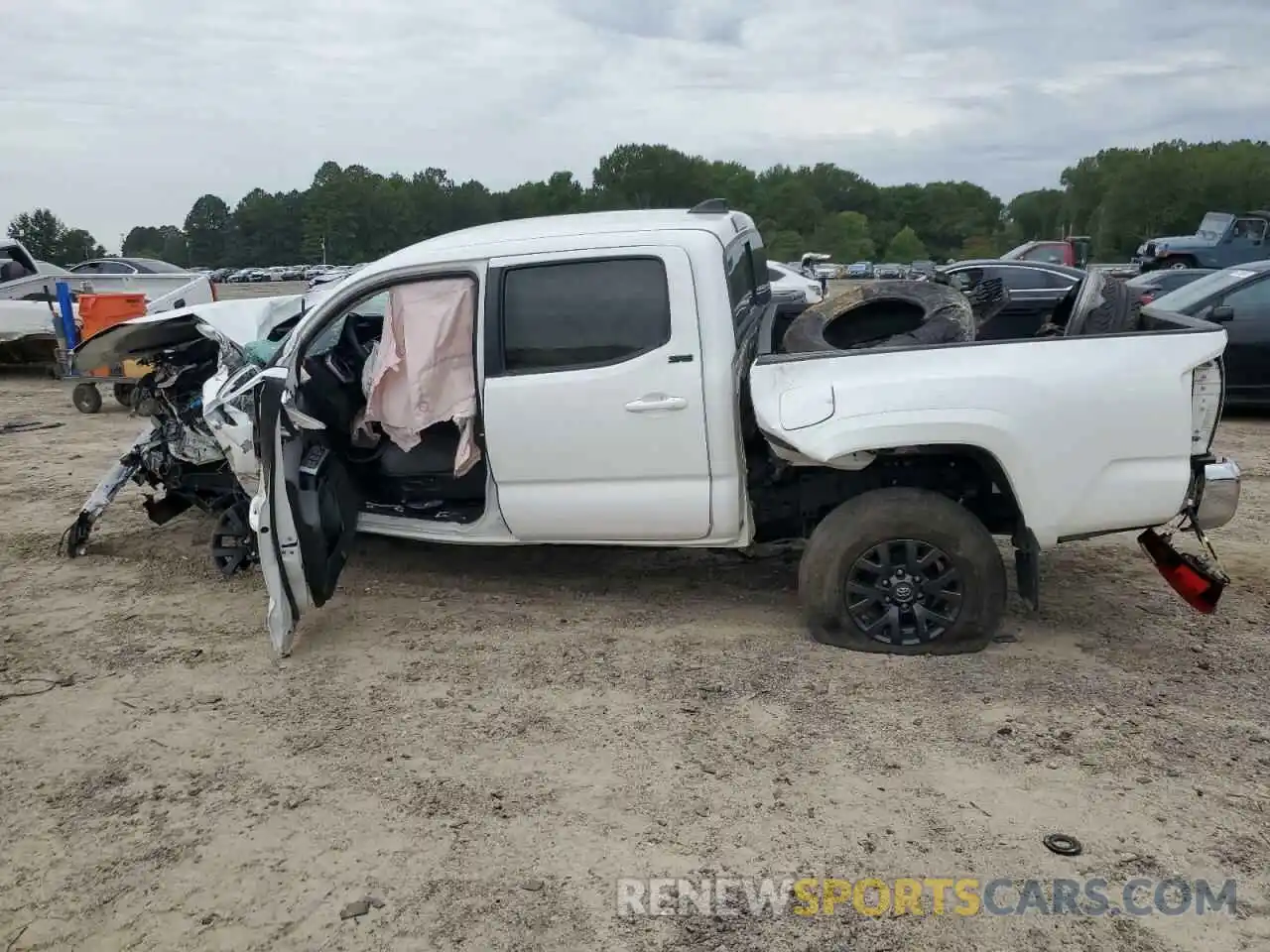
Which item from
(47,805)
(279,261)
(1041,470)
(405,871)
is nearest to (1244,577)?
→ (1041,470)

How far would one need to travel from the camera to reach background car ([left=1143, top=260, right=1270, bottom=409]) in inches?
361

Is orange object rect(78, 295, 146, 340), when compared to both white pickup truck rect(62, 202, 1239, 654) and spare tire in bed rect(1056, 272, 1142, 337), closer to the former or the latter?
white pickup truck rect(62, 202, 1239, 654)

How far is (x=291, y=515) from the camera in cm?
488

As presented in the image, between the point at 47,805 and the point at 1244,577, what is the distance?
546 centimetres

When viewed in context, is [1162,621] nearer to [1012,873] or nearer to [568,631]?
[1012,873]

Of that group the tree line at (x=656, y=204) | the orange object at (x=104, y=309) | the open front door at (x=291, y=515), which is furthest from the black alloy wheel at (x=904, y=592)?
the tree line at (x=656, y=204)

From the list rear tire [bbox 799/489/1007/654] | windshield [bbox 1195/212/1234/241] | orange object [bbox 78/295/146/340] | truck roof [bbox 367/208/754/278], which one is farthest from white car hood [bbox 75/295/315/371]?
windshield [bbox 1195/212/1234/241]

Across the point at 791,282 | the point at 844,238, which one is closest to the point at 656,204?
the point at 844,238

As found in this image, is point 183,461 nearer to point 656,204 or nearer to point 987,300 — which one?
point 987,300

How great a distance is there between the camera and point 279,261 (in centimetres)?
11306

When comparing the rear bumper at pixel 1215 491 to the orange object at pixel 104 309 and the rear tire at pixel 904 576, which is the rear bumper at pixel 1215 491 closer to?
the rear tire at pixel 904 576

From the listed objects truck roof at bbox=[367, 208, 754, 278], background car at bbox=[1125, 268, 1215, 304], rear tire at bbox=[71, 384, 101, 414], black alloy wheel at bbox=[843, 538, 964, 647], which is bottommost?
black alloy wheel at bbox=[843, 538, 964, 647]

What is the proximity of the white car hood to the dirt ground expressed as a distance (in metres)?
1.37

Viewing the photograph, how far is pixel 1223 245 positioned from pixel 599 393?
2245 cm
